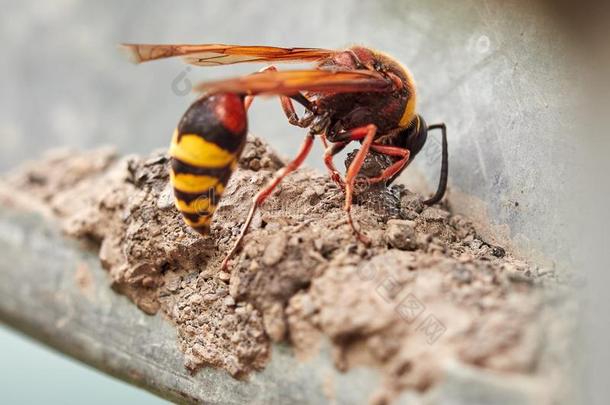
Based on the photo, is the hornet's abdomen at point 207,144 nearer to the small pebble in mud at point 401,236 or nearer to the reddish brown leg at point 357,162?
the reddish brown leg at point 357,162

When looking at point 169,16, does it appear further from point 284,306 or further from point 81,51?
point 284,306

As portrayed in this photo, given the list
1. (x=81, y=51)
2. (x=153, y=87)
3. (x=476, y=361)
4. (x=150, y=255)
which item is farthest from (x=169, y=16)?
(x=476, y=361)

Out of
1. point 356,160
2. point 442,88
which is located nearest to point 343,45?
point 442,88

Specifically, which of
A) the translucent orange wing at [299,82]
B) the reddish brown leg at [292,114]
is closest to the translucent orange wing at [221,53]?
the reddish brown leg at [292,114]

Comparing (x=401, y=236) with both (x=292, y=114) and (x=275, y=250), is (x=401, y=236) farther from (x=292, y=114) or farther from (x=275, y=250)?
(x=292, y=114)

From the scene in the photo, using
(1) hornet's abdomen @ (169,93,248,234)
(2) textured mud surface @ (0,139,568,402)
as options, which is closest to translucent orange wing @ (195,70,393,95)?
(1) hornet's abdomen @ (169,93,248,234)

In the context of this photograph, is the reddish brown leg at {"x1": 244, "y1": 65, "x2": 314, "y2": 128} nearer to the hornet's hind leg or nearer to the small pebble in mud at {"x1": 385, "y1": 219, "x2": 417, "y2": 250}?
the hornet's hind leg
